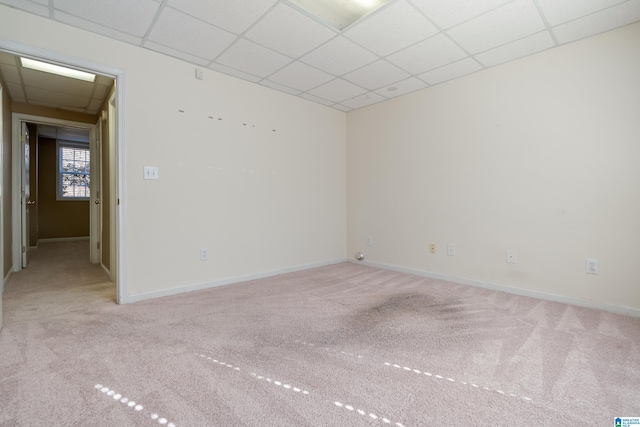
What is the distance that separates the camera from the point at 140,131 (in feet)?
8.93

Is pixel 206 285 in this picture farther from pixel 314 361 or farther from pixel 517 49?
pixel 517 49

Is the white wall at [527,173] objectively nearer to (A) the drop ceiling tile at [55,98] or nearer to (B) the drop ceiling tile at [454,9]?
(B) the drop ceiling tile at [454,9]

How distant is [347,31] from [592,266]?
283 cm

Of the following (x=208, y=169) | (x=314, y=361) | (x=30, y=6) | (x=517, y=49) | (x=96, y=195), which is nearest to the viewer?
(x=314, y=361)

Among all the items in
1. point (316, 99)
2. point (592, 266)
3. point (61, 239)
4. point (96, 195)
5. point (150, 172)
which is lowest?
point (61, 239)

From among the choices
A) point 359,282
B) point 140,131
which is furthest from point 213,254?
point 359,282

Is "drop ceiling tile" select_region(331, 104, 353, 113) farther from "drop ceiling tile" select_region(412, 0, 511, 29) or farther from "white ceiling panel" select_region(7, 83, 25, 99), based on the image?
"white ceiling panel" select_region(7, 83, 25, 99)

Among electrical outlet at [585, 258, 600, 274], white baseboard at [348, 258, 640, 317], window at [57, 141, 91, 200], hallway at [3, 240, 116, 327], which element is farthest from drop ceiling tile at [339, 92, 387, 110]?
window at [57, 141, 91, 200]

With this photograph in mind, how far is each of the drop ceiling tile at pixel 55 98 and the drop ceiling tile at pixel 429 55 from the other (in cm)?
386

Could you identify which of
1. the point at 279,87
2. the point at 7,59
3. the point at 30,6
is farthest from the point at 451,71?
the point at 7,59

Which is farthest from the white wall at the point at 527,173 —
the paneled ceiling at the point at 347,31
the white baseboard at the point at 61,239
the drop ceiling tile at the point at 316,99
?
the white baseboard at the point at 61,239

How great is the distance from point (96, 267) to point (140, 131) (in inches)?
104

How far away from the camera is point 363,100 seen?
4.01m

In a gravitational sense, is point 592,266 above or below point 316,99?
below
